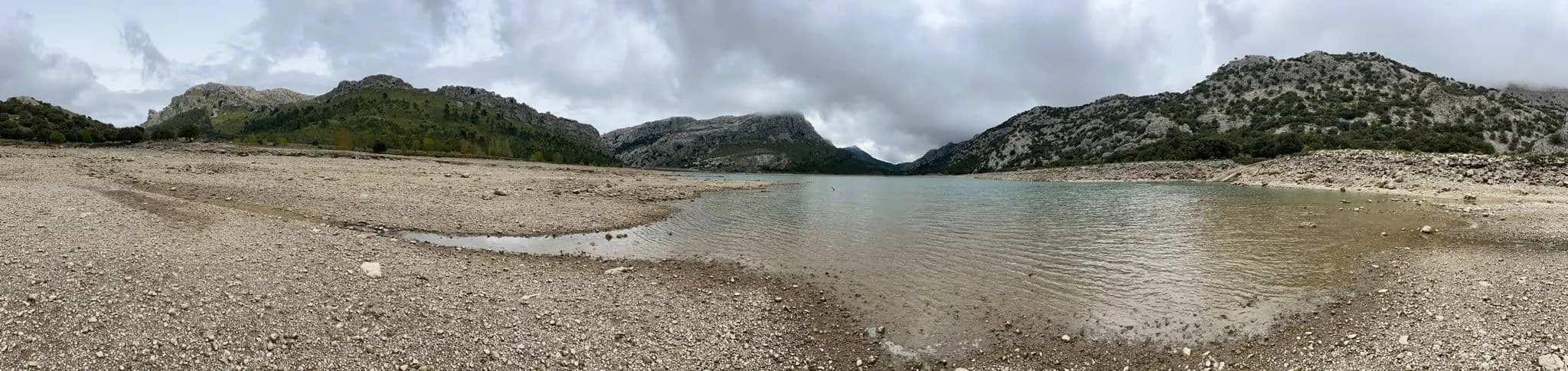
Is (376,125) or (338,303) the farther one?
(376,125)

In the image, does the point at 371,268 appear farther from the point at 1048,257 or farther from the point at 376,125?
the point at 376,125

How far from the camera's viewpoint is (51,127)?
56219mm

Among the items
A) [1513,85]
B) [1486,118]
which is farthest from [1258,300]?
[1513,85]

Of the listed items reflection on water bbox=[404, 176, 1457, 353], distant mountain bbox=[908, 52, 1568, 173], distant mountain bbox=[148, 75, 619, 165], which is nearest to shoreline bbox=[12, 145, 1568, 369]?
reflection on water bbox=[404, 176, 1457, 353]

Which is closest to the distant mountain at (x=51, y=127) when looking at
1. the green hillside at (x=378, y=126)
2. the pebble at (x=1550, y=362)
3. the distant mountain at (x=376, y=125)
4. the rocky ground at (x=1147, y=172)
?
the green hillside at (x=378, y=126)

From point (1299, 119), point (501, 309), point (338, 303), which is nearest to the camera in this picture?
point (338, 303)

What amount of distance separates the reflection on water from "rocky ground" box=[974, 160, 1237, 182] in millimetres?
54145

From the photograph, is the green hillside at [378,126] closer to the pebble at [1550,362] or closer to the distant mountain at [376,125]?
the distant mountain at [376,125]

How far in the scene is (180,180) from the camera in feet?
86.5

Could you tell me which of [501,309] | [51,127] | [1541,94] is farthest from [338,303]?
[1541,94]

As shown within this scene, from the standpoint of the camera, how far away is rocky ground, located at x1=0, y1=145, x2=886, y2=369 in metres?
8.28

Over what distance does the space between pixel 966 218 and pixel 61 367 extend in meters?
29.9

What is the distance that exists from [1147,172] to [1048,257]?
87.1 m

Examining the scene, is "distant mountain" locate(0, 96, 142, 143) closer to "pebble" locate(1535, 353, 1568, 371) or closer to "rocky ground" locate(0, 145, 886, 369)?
"rocky ground" locate(0, 145, 886, 369)
